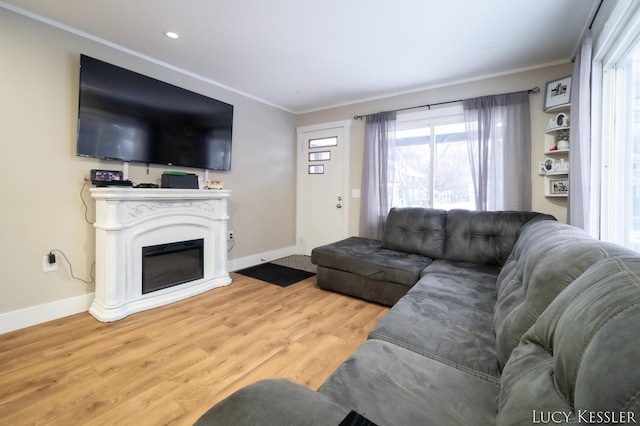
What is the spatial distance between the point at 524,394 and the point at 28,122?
351 cm

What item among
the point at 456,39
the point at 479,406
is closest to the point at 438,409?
the point at 479,406

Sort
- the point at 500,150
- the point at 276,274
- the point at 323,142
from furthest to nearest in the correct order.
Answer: the point at 323,142
the point at 276,274
the point at 500,150

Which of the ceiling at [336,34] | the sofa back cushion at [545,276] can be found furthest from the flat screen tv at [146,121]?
the sofa back cushion at [545,276]

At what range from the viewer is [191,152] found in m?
3.17

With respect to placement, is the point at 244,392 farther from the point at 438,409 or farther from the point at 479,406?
the point at 479,406

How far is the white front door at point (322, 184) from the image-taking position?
14.2 feet

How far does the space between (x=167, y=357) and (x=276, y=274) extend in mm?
1880

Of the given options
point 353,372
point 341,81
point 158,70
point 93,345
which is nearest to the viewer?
point 353,372

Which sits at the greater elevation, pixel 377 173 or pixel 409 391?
pixel 377 173

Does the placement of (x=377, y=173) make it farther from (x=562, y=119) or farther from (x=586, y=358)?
(x=586, y=358)

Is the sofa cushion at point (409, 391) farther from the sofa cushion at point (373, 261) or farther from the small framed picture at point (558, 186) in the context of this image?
the small framed picture at point (558, 186)

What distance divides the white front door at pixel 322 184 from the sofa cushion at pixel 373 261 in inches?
46.6

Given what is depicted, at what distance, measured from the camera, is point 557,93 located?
2.71 metres

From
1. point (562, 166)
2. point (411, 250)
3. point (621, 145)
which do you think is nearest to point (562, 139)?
point (562, 166)
